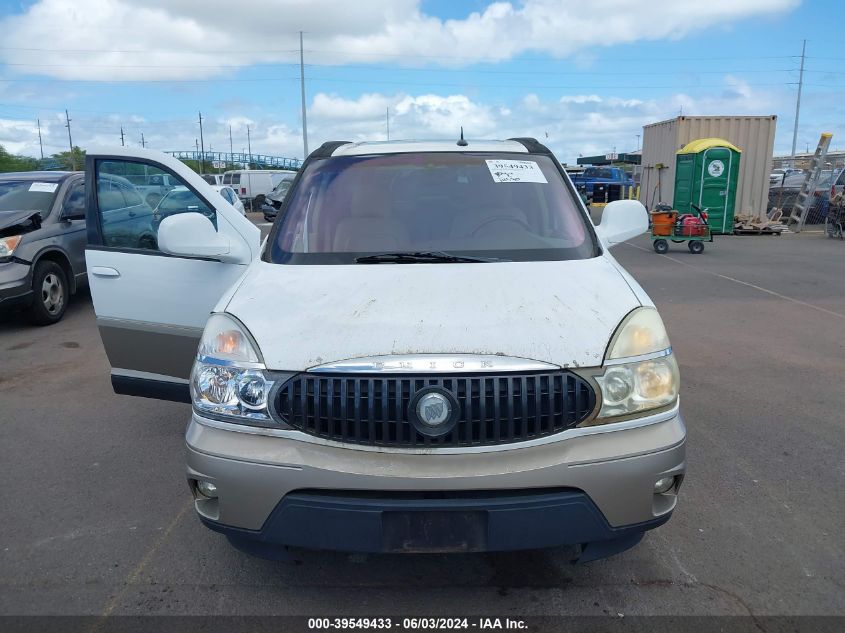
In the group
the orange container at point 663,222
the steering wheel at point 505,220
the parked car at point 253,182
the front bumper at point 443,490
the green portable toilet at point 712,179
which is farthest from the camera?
the parked car at point 253,182

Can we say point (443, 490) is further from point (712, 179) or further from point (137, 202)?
point (712, 179)

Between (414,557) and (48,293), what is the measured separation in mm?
6908

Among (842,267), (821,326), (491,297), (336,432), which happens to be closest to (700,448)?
(491,297)

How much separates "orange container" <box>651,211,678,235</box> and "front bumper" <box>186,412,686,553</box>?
13697 millimetres

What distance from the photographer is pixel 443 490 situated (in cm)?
236

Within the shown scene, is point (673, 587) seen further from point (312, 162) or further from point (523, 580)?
point (312, 162)

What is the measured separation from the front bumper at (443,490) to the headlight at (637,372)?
12cm

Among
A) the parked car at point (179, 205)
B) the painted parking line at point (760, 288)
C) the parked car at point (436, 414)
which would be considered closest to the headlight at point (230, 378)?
the parked car at point (436, 414)

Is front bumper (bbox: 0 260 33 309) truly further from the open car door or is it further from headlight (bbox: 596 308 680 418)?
headlight (bbox: 596 308 680 418)

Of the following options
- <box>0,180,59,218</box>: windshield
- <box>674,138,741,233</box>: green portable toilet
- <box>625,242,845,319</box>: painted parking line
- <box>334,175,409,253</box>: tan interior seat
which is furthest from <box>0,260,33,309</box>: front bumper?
<box>674,138,741,233</box>: green portable toilet

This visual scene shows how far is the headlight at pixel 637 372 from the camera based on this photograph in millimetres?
2498

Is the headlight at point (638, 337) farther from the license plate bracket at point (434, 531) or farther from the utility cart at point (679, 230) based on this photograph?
the utility cart at point (679, 230)

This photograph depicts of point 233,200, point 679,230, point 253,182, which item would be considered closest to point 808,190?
point 679,230

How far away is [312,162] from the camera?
4039 mm
